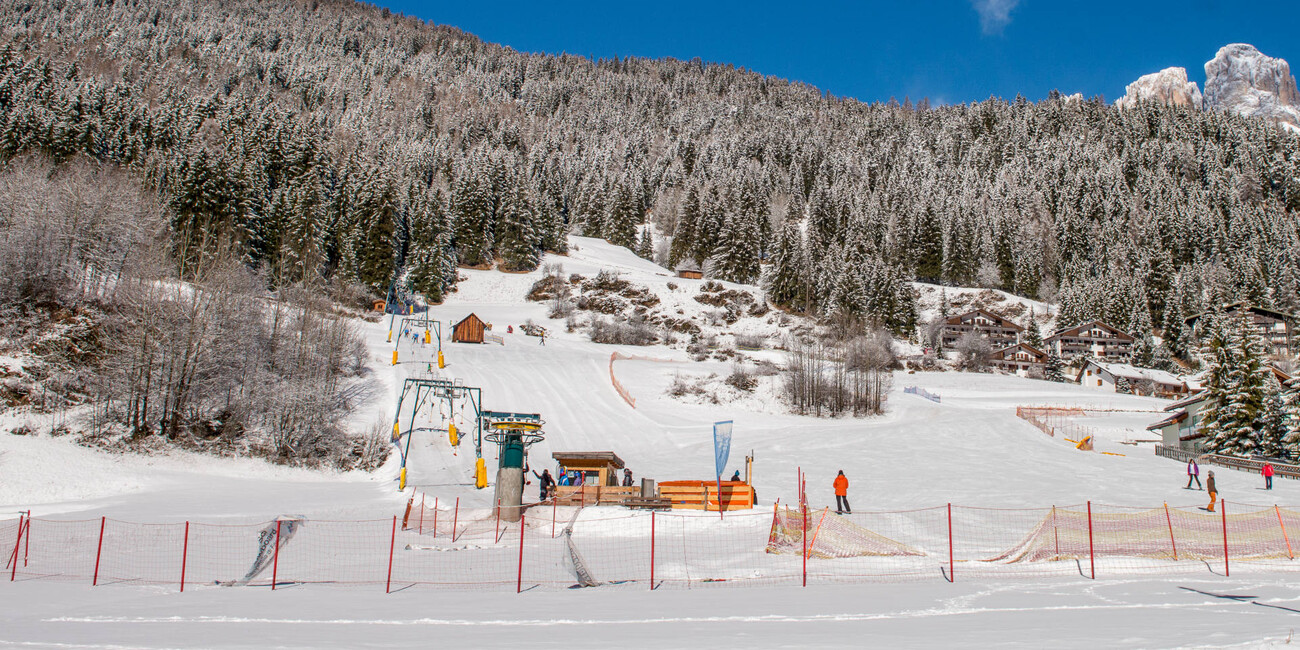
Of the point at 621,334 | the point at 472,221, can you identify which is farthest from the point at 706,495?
the point at 472,221

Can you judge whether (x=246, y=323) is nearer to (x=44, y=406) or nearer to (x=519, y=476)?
(x=44, y=406)

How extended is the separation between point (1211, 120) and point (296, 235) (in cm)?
18322

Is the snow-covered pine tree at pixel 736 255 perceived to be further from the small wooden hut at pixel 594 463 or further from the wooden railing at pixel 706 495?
the wooden railing at pixel 706 495

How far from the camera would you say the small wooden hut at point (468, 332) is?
5628 centimetres

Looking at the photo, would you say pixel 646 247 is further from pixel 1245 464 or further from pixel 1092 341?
pixel 1245 464

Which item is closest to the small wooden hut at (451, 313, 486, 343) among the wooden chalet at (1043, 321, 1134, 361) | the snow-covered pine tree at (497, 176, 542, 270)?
the snow-covered pine tree at (497, 176, 542, 270)

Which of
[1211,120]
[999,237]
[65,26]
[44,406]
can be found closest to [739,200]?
[999,237]

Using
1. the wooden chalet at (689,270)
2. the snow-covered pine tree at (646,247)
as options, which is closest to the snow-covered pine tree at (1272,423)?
the wooden chalet at (689,270)

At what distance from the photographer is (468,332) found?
56.6m

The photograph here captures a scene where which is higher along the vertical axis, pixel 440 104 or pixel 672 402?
pixel 440 104

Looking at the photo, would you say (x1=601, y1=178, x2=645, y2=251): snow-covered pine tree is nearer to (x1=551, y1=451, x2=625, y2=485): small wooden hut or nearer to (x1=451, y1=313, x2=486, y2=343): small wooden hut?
(x1=451, y1=313, x2=486, y2=343): small wooden hut

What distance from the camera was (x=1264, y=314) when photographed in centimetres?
8350

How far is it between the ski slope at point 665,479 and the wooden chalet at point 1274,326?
1184 inches

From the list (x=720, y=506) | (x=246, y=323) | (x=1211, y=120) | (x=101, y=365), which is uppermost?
(x=1211, y=120)
